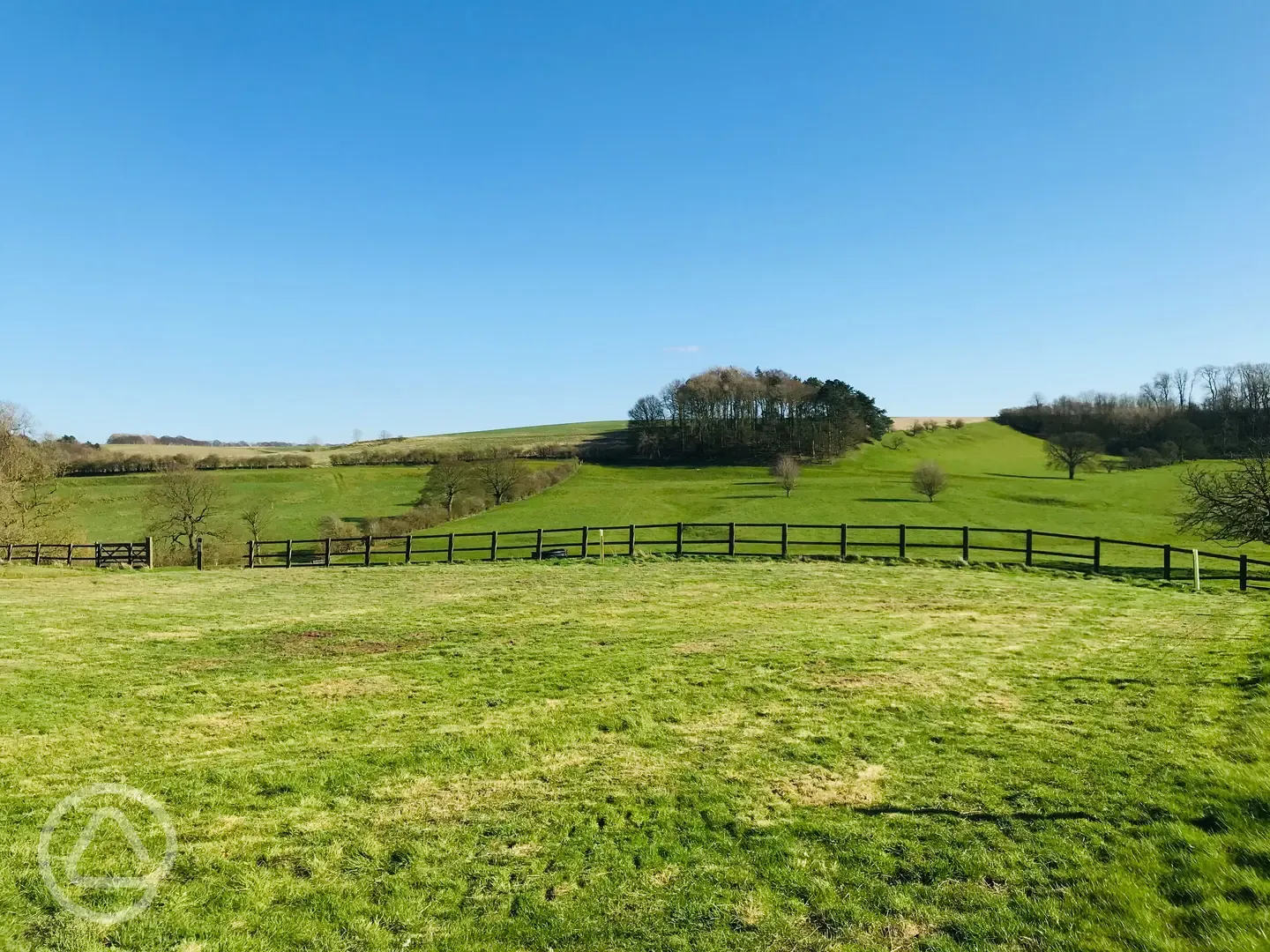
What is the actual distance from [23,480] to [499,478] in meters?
35.3

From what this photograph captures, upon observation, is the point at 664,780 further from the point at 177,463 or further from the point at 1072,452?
the point at 177,463

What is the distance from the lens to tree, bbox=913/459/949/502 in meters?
62.4

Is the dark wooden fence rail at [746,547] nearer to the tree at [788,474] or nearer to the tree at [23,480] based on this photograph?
the tree at [23,480]

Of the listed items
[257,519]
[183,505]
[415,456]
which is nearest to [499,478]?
[257,519]

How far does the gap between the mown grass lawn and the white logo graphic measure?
0.14 metres

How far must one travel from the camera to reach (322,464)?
100188 mm

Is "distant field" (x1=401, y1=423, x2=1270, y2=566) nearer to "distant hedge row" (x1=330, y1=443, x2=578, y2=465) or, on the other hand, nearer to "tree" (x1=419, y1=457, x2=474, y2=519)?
"tree" (x1=419, y1=457, x2=474, y2=519)

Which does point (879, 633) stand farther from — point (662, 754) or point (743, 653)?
point (662, 754)

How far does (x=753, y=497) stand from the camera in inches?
2559

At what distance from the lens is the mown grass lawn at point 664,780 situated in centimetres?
460

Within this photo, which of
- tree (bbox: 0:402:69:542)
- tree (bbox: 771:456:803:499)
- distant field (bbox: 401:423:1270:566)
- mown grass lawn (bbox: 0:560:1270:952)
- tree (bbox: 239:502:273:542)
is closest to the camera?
mown grass lawn (bbox: 0:560:1270:952)

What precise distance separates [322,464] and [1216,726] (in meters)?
105

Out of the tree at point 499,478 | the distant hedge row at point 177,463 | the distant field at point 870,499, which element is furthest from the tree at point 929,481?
the distant hedge row at point 177,463

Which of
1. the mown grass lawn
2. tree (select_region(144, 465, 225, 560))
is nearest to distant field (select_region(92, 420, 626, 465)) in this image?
tree (select_region(144, 465, 225, 560))
